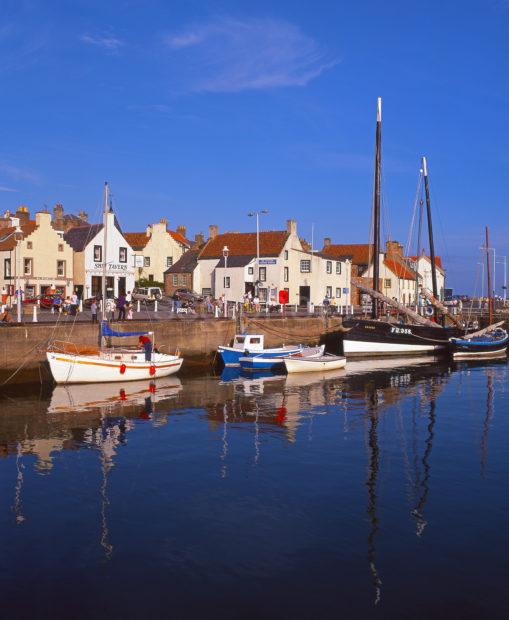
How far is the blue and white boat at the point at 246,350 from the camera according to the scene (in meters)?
42.6

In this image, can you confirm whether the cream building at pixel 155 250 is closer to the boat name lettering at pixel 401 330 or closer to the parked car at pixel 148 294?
the parked car at pixel 148 294

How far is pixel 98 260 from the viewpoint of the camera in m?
65.8

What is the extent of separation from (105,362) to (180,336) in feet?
30.1

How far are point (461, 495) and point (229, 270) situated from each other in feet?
193

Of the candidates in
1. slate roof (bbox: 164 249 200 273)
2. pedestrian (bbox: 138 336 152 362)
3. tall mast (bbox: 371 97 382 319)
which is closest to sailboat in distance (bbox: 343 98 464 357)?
tall mast (bbox: 371 97 382 319)

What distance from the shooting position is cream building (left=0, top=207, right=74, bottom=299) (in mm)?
59156

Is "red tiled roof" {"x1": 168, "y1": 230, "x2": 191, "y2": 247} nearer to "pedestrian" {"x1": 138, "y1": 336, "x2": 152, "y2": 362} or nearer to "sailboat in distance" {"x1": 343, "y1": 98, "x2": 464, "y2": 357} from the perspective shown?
"sailboat in distance" {"x1": 343, "y1": 98, "x2": 464, "y2": 357}

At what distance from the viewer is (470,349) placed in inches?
2116

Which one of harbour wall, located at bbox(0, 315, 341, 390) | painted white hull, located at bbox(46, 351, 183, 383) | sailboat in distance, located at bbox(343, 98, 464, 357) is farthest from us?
sailboat in distance, located at bbox(343, 98, 464, 357)

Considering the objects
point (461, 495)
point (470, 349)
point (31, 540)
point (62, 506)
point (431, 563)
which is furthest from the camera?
point (470, 349)

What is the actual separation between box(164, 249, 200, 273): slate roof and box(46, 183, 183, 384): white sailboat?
135 feet

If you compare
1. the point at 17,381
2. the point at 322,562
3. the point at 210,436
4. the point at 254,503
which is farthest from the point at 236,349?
the point at 322,562

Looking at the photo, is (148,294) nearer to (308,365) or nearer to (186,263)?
(186,263)

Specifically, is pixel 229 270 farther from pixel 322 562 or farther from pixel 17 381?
pixel 322 562
